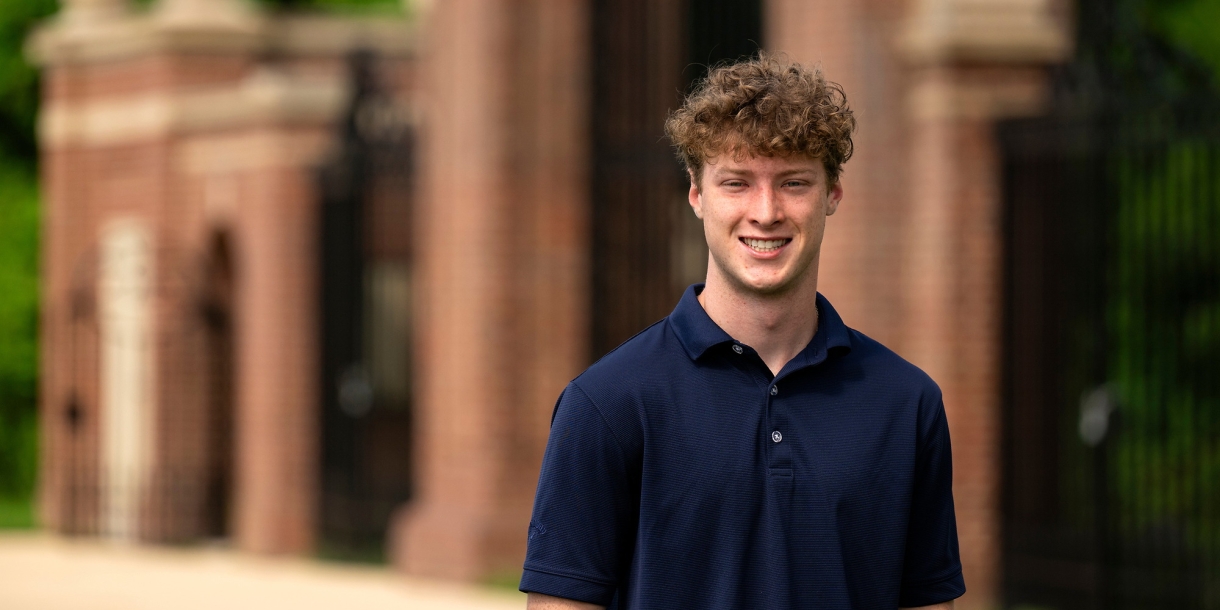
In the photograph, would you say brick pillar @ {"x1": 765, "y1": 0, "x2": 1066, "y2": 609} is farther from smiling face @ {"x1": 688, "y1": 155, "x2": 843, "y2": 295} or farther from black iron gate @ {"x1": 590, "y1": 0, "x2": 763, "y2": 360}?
smiling face @ {"x1": 688, "y1": 155, "x2": 843, "y2": 295}

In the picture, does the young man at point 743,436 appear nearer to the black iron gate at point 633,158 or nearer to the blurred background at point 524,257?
the blurred background at point 524,257

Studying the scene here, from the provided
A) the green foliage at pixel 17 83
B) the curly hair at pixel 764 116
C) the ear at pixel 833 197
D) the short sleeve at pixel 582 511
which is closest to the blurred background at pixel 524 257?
the ear at pixel 833 197

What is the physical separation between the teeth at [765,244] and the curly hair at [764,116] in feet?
0.38

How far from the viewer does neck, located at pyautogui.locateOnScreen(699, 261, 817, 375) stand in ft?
7.70

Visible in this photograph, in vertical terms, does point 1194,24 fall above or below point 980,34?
above

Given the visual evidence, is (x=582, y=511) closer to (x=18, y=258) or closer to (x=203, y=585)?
(x=203, y=585)

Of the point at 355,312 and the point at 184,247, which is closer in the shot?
the point at 355,312

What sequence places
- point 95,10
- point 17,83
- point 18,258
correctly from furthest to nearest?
point 17,83 < point 18,258 < point 95,10

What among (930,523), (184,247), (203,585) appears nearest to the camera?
(930,523)

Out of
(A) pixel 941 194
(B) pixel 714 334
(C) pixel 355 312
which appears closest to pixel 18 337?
(C) pixel 355 312

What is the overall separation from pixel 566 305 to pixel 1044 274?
3149mm

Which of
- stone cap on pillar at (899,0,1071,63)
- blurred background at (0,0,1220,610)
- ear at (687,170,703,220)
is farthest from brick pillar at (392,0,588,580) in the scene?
ear at (687,170,703,220)

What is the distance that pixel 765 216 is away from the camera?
2275mm

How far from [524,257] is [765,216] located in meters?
8.34
